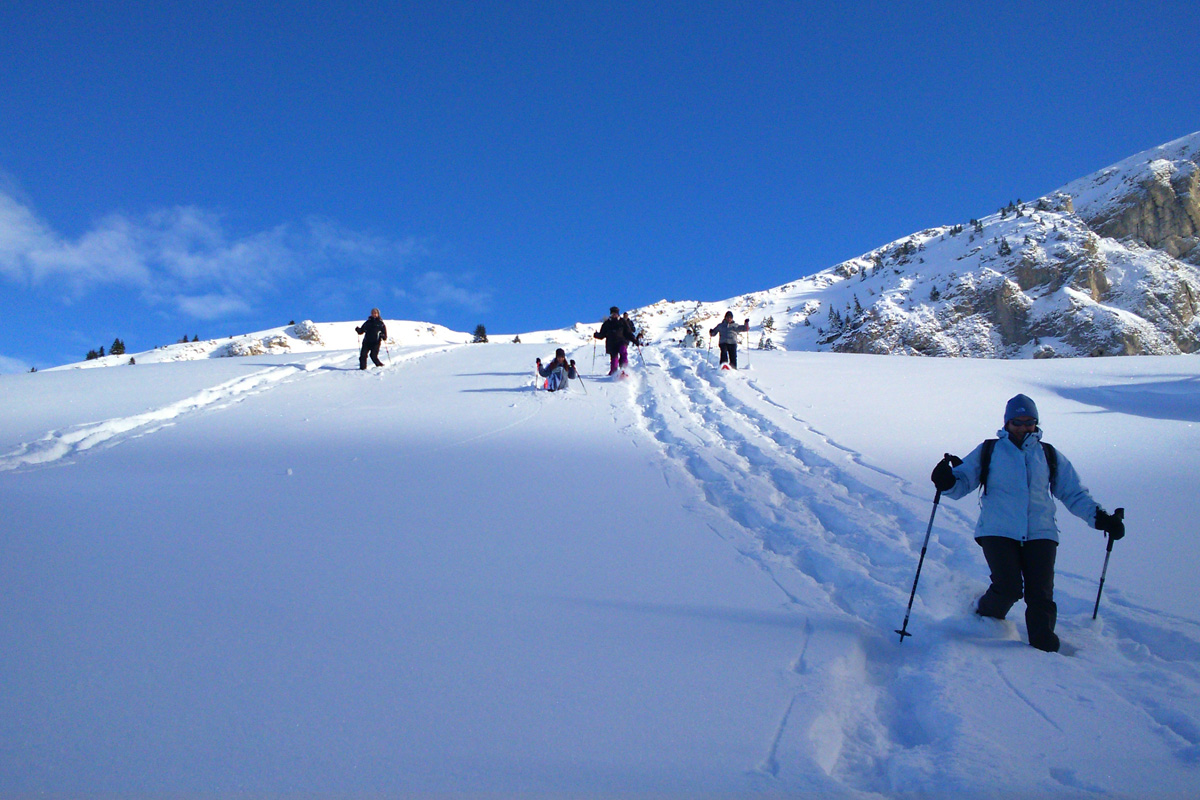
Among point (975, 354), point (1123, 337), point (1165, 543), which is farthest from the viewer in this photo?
point (975, 354)

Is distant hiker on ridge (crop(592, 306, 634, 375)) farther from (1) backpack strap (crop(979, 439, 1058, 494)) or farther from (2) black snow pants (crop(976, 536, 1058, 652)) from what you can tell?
(2) black snow pants (crop(976, 536, 1058, 652))

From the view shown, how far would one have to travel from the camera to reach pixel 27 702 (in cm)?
277

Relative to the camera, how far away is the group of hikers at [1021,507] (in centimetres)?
393

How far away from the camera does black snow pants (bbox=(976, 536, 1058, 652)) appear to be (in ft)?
12.4

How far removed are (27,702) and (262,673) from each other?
35.9 inches

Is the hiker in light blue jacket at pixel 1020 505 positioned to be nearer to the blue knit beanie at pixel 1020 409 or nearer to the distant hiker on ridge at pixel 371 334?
the blue knit beanie at pixel 1020 409

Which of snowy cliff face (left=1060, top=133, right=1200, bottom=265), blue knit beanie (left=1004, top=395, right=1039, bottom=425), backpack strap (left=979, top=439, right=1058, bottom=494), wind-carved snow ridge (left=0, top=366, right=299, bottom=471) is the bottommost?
wind-carved snow ridge (left=0, top=366, right=299, bottom=471)

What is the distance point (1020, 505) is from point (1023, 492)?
9 cm

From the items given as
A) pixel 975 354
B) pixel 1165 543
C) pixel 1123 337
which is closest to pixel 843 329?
pixel 975 354

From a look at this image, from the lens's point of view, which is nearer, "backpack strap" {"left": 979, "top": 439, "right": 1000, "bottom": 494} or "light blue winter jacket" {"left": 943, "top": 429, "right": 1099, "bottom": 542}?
"light blue winter jacket" {"left": 943, "top": 429, "right": 1099, "bottom": 542}

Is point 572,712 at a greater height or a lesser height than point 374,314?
lesser

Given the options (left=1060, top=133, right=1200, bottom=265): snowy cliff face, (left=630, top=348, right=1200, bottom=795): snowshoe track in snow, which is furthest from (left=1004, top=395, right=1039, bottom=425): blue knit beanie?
(left=1060, top=133, right=1200, bottom=265): snowy cliff face

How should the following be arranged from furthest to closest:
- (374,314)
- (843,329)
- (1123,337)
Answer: (843,329) < (1123,337) < (374,314)

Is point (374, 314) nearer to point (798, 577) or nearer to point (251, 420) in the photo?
point (251, 420)
